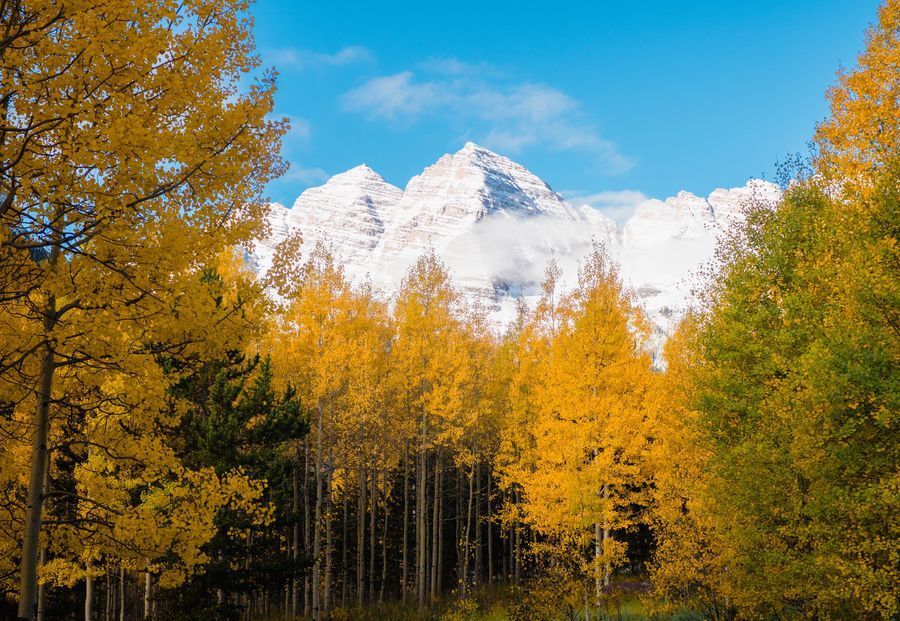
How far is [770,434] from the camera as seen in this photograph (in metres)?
11.9

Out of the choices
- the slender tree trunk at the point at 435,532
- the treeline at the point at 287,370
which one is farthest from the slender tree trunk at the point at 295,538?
the slender tree trunk at the point at 435,532

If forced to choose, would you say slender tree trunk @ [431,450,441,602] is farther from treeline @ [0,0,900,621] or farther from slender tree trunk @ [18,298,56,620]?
slender tree trunk @ [18,298,56,620]

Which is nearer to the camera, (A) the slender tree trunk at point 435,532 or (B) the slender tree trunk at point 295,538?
(B) the slender tree trunk at point 295,538

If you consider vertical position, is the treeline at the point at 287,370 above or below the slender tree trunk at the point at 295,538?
above

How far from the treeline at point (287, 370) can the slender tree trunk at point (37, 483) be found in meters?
0.03

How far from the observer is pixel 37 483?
6.09 meters

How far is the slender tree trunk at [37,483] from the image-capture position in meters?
5.74

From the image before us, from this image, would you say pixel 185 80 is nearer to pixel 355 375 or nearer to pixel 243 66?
pixel 243 66

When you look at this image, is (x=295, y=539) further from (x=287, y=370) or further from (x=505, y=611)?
(x=505, y=611)

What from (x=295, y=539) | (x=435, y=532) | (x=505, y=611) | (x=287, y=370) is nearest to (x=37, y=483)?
(x=505, y=611)

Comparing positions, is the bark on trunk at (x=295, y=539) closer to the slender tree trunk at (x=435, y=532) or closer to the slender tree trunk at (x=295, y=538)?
the slender tree trunk at (x=295, y=538)

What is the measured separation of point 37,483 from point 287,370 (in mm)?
17440

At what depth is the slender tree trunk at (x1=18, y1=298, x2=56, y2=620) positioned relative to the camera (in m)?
5.74

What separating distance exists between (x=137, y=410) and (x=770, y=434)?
1107 centimetres
